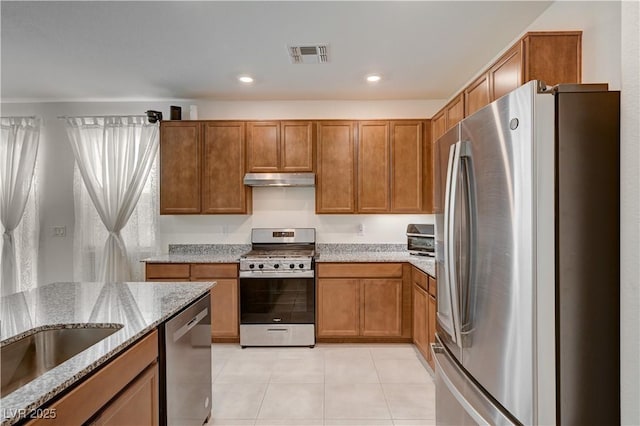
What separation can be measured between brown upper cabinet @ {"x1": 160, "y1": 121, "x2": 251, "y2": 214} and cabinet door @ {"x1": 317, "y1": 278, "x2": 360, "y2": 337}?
4.28 ft

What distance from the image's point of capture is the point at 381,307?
3.58m

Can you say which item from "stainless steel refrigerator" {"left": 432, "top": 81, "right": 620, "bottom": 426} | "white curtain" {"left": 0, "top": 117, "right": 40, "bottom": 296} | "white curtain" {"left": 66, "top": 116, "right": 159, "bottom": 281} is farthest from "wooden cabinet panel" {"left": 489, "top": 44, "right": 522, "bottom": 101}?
"white curtain" {"left": 0, "top": 117, "right": 40, "bottom": 296}

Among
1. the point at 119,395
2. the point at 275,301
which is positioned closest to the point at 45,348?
the point at 119,395

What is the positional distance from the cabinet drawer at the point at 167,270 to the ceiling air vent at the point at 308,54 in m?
2.31

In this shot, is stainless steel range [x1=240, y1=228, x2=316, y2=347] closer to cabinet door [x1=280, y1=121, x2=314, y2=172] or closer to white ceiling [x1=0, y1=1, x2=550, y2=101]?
cabinet door [x1=280, y1=121, x2=314, y2=172]

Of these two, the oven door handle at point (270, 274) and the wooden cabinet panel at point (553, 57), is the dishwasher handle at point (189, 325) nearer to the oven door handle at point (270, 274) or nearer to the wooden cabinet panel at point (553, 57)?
the oven door handle at point (270, 274)

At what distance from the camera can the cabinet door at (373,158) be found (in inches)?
151

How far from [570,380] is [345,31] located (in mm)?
2428

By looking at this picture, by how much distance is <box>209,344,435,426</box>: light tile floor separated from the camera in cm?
235

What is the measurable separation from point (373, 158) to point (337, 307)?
5.51 ft

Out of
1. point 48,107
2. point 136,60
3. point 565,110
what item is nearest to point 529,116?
point 565,110

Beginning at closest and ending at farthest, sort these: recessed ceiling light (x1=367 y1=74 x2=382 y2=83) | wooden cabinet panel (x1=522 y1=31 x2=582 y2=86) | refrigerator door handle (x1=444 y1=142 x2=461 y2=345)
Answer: refrigerator door handle (x1=444 y1=142 x2=461 y2=345) < wooden cabinet panel (x1=522 y1=31 x2=582 y2=86) < recessed ceiling light (x1=367 y1=74 x2=382 y2=83)

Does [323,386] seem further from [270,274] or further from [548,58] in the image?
[548,58]

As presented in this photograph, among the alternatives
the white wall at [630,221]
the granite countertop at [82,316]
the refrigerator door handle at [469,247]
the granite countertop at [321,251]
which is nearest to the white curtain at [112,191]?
the granite countertop at [321,251]
